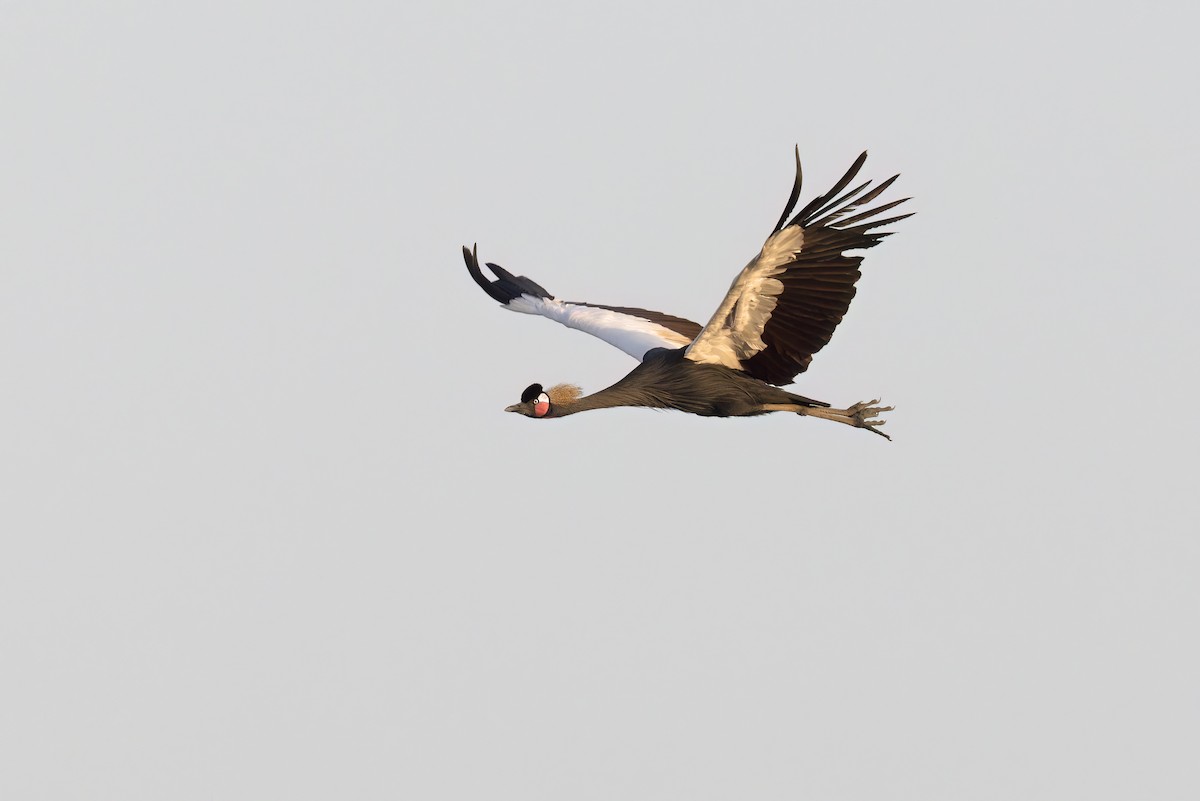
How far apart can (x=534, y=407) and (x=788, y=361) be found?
8.51ft

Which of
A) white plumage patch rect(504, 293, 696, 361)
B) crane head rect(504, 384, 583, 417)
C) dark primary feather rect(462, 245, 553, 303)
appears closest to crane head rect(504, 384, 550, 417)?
crane head rect(504, 384, 583, 417)

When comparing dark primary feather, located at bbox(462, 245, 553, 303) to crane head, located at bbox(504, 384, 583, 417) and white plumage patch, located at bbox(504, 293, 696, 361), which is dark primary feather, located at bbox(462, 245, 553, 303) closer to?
white plumage patch, located at bbox(504, 293, 696, 361)

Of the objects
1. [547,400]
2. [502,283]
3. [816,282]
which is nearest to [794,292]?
[816,282]

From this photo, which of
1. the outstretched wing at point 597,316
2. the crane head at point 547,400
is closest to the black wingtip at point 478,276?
the outstretched wing at point 597,316

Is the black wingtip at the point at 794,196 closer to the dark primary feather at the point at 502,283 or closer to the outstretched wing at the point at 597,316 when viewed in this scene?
the outstretched wing at the point at 597,316

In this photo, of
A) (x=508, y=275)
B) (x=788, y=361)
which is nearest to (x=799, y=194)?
(x=788, y=361)

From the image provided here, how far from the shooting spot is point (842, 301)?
17.4 metres

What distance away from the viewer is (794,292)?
17344 millimetres

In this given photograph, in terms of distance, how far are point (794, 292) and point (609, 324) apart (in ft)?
11.6

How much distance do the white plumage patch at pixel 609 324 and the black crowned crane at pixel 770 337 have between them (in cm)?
113

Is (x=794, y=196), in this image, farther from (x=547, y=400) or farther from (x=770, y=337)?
(x=547, y=400)

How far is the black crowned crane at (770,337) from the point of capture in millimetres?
16875

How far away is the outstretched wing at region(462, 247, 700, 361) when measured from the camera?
20.0 m

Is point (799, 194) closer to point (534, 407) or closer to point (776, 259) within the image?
point (776, 259)
